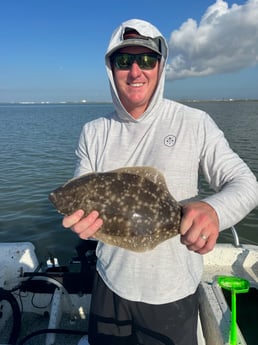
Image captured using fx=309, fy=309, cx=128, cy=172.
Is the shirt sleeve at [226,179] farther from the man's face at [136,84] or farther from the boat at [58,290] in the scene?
the boat at [58,290]

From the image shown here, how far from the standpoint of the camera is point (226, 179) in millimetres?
2838

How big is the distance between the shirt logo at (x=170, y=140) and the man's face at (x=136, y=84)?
456 millimetres

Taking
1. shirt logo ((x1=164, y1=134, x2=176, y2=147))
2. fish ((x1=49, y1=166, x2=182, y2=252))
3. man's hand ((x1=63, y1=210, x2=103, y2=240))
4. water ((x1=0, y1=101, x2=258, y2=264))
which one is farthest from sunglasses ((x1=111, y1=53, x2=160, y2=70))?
water ((x1=0, y1=101, x2=258, y2=264))

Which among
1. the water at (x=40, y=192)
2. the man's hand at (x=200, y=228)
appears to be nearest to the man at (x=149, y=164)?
the man's hand at (x=200, y=228)

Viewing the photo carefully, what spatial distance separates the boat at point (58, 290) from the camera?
4.85 metres

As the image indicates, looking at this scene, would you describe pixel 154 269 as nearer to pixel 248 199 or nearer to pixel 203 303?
pixel 248 199

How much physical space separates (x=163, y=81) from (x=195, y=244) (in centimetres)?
206

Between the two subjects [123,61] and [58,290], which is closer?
[123,61]

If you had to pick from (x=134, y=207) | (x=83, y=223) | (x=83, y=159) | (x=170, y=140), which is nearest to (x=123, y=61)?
(x=170, y=140)

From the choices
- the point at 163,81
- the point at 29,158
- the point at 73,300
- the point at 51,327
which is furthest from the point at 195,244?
the point at 29,158

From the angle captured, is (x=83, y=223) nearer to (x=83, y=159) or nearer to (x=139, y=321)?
(x=83, y=159)

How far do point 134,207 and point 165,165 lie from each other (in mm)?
570

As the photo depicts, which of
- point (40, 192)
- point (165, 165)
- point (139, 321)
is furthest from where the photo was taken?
point (40, 192)

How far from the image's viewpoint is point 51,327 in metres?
4.72
